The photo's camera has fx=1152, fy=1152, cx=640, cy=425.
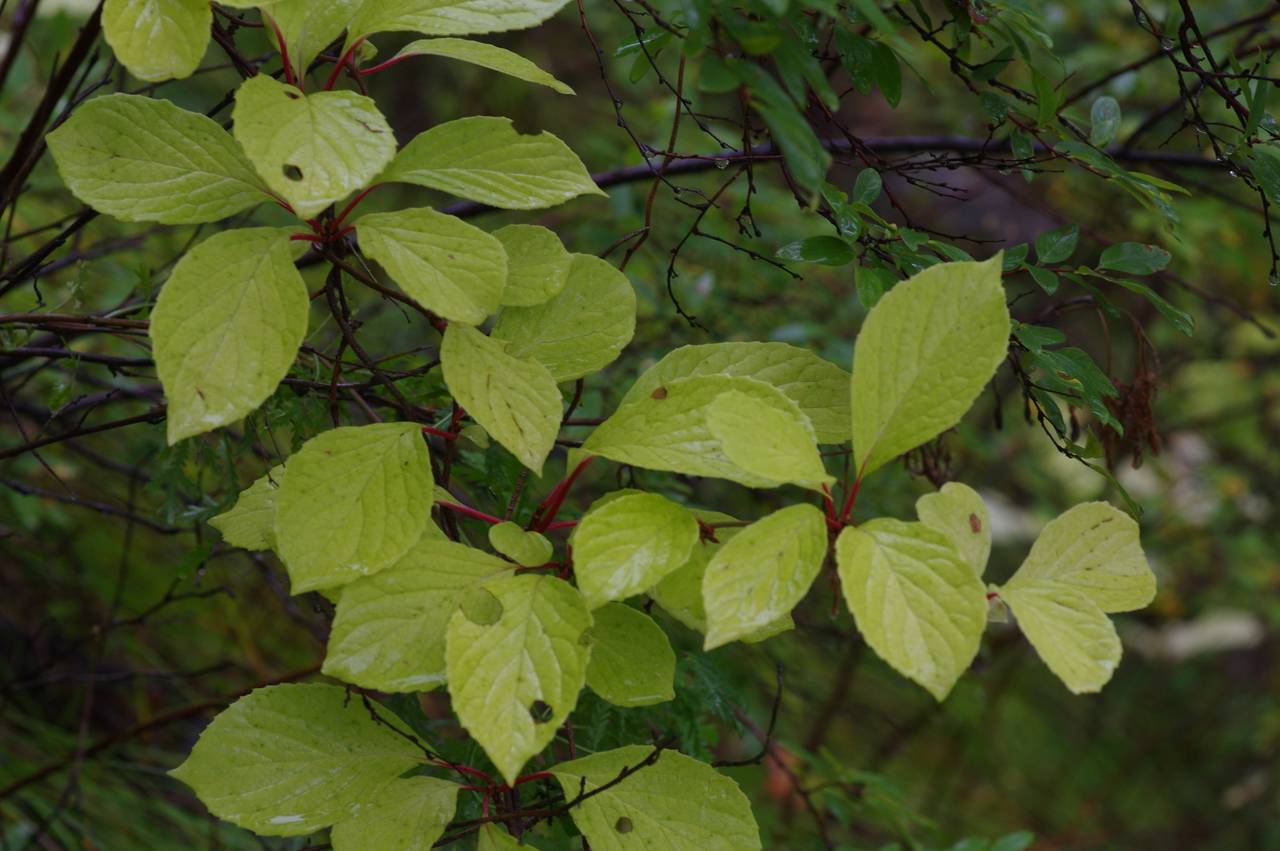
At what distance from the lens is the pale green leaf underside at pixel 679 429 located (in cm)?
55

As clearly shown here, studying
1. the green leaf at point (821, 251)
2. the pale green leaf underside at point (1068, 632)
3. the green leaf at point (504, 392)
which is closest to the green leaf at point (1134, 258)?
the green leaf at point (821, 251)

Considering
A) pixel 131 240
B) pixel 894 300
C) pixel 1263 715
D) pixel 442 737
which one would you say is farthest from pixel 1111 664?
pixel 1263 715

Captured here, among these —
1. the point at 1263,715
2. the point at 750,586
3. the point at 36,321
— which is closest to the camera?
the point at 750,586

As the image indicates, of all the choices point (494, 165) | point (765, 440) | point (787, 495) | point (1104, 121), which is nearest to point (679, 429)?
point (765, 440)

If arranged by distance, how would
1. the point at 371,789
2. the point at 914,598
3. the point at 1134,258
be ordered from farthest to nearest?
1. the point at 1134,258
2. the point at 371,789
3. the point at 914,598

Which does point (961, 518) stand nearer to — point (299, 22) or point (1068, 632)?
point (1068, 632)

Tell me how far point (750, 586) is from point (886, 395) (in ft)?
0.38

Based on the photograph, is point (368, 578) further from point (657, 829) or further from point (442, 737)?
point (442, 737)

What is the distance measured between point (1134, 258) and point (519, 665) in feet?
1.59

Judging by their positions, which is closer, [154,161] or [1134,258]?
[154,161]

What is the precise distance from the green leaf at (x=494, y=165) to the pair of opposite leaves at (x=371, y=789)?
0.28m

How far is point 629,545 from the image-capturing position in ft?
1.73

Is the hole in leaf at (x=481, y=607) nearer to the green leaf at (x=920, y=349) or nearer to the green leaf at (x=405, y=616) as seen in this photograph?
the green leaf at (x=405, y=616)

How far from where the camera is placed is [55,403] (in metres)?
0.78
